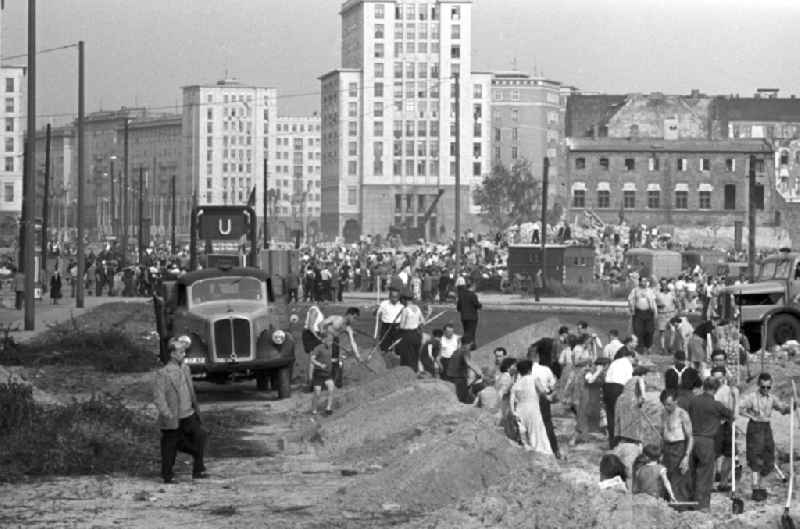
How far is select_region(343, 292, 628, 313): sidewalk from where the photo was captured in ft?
214

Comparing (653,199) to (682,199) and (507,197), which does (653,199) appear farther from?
(507,197)

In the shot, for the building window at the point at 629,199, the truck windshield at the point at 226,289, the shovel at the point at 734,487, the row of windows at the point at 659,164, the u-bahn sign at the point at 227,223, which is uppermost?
the row of windows at the point at 659,164

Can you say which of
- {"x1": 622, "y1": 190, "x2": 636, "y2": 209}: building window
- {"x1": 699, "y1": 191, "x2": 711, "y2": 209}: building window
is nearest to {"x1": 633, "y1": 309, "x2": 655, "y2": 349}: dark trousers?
{"x1": 622, "y1": 190, "x2": 636, "y2": 209}: building window

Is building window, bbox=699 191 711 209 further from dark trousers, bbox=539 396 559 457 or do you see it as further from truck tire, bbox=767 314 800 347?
dark trousers, bbox=539 396 559 457

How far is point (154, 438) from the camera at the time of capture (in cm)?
2450

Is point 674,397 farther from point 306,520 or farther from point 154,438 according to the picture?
point 154,438

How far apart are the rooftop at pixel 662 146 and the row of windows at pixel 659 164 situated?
2.24ft

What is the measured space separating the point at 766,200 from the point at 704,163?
16.1ft

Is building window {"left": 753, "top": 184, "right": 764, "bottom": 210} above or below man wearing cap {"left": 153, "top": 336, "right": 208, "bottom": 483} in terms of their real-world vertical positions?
above

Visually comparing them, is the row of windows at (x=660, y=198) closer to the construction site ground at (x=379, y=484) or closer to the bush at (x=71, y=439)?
the construction site ground at (x=379, y=484)

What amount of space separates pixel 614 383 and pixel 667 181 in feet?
A: 371

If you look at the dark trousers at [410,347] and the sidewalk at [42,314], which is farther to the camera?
the sidewalk at [42,314]

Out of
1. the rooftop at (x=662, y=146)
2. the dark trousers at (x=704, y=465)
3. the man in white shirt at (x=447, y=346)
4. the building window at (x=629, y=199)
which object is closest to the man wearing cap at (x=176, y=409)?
the dark trousers at (x=704, y=465)

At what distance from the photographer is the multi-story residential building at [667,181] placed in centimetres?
13512
